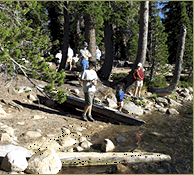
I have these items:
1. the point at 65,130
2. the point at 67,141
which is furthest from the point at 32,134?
the point at 65,130

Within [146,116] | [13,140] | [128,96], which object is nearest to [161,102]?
[128,96]

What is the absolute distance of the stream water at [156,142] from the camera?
418 centimetres

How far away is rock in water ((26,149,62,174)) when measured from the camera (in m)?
3.46

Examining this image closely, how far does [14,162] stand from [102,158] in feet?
6.06

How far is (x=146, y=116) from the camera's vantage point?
935 cm

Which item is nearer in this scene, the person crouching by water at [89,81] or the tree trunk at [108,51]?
the person crouching by water at [89,81]

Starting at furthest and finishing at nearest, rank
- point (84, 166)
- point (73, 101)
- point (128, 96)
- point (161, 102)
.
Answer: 1. point (161, 102)
2. point (128, 96)
3. point (73, 101)
4. point (84, 166)

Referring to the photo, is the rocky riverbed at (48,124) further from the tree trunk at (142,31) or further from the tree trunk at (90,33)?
the tree trunk at (142,31)

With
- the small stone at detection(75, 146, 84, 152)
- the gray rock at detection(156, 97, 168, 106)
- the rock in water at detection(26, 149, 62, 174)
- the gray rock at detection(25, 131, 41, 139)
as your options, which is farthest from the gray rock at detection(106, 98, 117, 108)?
the rock in water at detection(26, 149, 62, 174)

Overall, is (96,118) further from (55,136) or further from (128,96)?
(128,96)

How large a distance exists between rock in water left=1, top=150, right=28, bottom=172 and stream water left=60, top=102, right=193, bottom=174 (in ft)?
2.68

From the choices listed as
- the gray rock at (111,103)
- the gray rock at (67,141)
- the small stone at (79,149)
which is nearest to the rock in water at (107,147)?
the small stone at (79,149)

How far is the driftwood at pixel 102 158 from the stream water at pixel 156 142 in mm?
134

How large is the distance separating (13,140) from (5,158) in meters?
1.48
